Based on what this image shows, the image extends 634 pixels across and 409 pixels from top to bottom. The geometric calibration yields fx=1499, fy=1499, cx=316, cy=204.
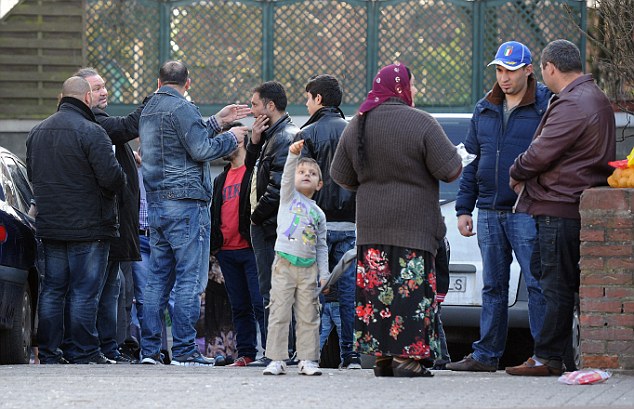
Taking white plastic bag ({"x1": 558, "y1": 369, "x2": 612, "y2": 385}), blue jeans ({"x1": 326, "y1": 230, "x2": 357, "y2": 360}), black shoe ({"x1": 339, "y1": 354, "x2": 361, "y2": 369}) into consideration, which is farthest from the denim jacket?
white plastic bag ({"x1": 558, "y1": 369, "x2": 612, "y2": 385})

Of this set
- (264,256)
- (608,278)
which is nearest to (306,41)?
(264,256)

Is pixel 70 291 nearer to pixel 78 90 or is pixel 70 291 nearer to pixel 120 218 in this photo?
pixel 120 218

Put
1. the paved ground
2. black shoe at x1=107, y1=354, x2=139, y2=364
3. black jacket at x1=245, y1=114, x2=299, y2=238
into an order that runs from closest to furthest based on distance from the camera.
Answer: the paved ground, black jacket at x1=245, y1=114, x2=299, y2=238, black shoe at x1=107, y1=354, x2=139, y2=364

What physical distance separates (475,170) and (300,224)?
1.37 m

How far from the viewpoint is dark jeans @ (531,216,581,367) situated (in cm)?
901

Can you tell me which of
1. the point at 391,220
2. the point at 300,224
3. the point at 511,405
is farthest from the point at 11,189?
the point at 511,405

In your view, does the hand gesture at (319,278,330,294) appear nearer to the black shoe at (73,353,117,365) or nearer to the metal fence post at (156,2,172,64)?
the black shoe at (73,353,117,365)

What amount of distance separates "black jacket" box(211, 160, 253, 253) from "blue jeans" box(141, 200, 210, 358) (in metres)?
0.30

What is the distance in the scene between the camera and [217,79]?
19219mm

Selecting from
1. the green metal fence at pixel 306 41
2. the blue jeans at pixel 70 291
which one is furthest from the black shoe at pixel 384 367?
the green metal fence at pixel 306 41

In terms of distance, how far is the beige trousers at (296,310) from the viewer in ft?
30.7

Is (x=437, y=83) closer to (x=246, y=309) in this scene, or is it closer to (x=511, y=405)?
(x=246, y=309)

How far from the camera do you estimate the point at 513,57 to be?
976cm

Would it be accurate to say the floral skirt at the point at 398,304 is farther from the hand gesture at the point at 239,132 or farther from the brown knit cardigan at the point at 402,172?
the hand gesture at the point at 239,132
